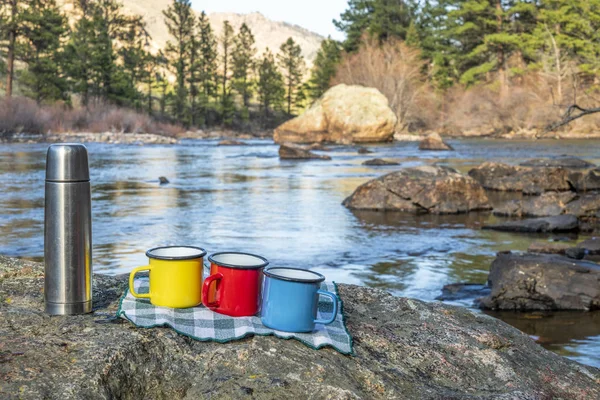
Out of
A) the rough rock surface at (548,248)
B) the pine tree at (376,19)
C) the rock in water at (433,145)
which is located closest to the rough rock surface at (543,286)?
the rough rock surface at (548,248)

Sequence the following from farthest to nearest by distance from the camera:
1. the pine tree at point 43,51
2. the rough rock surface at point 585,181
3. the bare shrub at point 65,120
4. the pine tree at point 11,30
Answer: the pine tree at point 43,51 < the pine tree at point 11,30 < the bare shrub at point 65,120 < the rough rock surface at point 585,181

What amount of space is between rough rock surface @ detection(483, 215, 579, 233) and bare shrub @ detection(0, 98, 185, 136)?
109ft

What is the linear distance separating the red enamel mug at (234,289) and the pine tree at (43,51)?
4908 centimetres

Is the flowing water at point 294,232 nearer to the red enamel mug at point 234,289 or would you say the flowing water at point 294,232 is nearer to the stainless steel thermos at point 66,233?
the red enamel mug at point 234,289

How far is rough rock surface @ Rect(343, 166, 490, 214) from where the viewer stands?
12398 millimetres

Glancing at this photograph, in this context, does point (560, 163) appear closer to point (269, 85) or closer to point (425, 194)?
point (425, 194)

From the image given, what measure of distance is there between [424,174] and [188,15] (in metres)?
62.6

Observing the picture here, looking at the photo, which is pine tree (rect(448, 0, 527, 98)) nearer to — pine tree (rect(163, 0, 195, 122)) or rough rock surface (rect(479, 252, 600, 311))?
pine tree (rect(163, 0, 195, 122))

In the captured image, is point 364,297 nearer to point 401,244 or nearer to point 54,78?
point 401,244

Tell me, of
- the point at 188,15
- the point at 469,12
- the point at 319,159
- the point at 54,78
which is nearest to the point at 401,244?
the point at 319,159

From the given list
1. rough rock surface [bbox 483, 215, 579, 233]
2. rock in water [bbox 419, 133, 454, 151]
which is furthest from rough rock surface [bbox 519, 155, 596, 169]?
rock in water [bbox 419, 133, 454, 151]

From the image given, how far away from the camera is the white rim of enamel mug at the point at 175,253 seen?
214 cm

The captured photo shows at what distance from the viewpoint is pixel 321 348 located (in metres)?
2.00

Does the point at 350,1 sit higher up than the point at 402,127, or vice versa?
the point at 350,1
